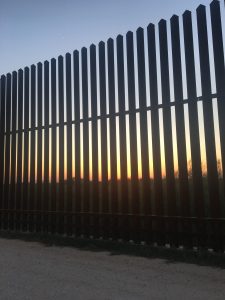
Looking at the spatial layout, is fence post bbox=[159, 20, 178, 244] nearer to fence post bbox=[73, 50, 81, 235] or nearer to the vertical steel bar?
fence post bbox=[73, 50, 81, 235]

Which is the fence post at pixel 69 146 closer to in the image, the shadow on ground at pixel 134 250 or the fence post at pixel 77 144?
the fence post at pixel 77 144

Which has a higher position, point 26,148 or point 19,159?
point 26,148

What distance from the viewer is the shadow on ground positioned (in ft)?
18.2

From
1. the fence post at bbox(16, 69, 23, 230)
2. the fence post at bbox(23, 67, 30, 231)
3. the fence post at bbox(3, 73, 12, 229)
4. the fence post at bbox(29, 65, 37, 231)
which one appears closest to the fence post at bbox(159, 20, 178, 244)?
the fence post at bbox(29, 65, 37, 231)

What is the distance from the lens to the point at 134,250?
6.45 meters

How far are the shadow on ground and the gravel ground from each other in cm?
19

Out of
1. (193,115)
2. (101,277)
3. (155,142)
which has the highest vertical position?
(193,115)

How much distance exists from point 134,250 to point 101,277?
78.6 inches

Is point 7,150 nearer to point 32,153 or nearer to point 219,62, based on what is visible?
point 32,153

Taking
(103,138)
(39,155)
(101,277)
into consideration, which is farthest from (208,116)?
(39,155)

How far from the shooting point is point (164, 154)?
6637 mm

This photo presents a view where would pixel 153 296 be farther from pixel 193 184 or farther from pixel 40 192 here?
pixel 40 192

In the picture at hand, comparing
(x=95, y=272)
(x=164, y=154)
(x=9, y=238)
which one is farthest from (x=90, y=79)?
(x=95, y=272)

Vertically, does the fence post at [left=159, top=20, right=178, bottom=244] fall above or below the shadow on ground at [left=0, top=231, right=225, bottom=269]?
above
